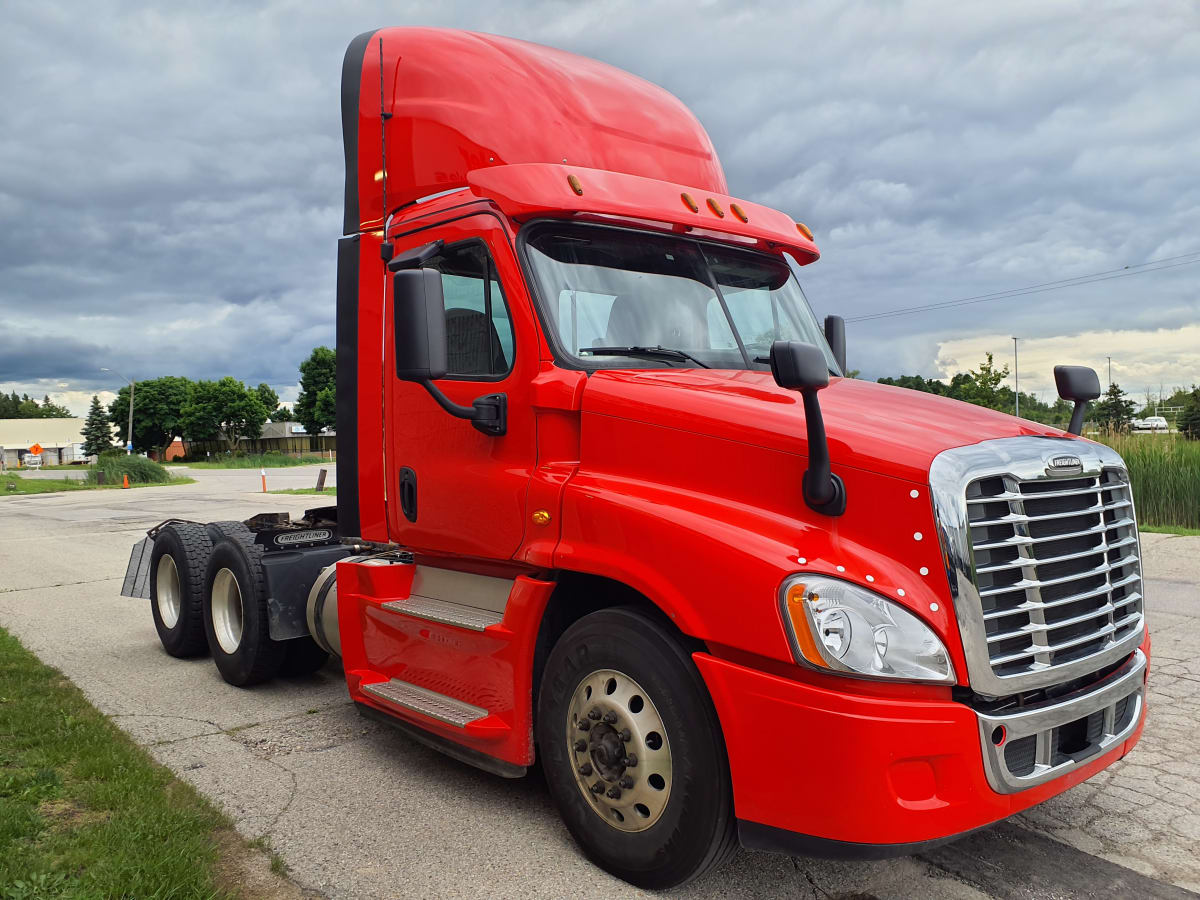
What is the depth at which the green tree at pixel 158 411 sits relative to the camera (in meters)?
104

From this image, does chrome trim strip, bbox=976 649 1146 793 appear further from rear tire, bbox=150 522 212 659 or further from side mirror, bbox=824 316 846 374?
rear tire, bbox=150 522 212 659

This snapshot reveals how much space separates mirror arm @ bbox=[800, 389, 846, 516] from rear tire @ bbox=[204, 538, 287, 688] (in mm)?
4180

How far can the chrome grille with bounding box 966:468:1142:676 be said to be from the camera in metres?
2.98

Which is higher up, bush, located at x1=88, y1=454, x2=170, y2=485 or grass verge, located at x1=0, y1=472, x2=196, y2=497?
bush, located at x1=88, y1=454, x2=170, y2=485

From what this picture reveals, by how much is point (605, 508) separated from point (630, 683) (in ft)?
2.10

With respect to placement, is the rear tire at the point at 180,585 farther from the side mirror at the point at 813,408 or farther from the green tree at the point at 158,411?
the green tree at the point at 158,411

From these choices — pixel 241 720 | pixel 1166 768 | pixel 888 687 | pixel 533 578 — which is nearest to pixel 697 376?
pixel 533 578

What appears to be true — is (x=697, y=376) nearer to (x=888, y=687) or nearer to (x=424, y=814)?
(x=888, y=687)

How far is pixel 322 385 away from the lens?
98125mm

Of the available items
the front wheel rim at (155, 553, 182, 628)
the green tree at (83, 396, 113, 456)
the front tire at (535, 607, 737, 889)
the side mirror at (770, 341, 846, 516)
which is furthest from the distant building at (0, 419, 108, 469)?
the side mirror at (770, 341, 846, 516)

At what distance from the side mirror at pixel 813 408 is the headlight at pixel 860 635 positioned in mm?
285

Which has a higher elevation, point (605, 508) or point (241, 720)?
point (605, 508)

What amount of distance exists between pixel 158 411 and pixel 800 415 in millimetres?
112817

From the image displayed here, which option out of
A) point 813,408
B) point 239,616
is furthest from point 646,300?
point 239,616
